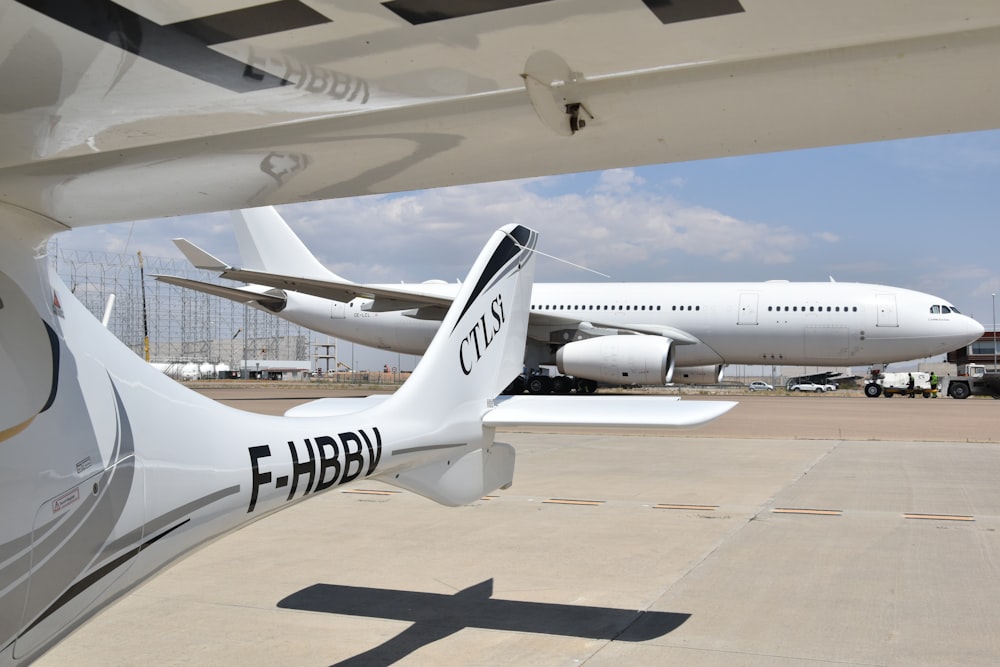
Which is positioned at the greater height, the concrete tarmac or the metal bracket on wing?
the metal bracket on wing

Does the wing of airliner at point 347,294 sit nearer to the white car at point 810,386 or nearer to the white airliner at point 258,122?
the white airliner at point 258,122

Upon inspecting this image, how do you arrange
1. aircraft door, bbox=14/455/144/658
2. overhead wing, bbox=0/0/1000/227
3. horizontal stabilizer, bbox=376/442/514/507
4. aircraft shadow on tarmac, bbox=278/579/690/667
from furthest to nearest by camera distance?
horizontal stabilizer, bbox=376/442/514/507
aircraft shadow on tarmac, bbox=278/579/690/667
aircraft door, bbox=14/455/144/658
overhead wing, bbox=0/0/1000/227

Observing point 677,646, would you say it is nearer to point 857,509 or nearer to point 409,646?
point 409,646

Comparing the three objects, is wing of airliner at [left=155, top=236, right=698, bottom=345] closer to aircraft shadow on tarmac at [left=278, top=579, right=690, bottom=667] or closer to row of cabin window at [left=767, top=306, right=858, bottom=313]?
row of cabin window at [left=767, top=306, right=858, bottom=313]

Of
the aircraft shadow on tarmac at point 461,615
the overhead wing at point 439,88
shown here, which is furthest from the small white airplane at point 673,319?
the overhead wing at point 439,88

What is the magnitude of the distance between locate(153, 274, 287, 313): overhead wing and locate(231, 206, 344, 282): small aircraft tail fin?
1.10 m

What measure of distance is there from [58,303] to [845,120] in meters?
2.43

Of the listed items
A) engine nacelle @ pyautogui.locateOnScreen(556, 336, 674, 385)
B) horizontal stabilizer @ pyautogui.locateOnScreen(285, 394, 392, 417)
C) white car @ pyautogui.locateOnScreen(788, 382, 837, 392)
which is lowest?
white car @ pyautogui.locateOnScreen(788, 382, 837, 392)

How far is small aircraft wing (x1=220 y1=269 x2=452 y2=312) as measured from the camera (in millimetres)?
23328

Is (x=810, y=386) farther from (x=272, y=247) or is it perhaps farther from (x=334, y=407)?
(x=334, y=407)

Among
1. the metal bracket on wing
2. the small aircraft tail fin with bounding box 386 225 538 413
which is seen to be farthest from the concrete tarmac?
the metal bracket on wing

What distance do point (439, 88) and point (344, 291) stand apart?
22.7 m

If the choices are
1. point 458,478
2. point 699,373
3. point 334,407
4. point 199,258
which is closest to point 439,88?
point 458,478

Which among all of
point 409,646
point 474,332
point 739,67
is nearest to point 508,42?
point 739,67
